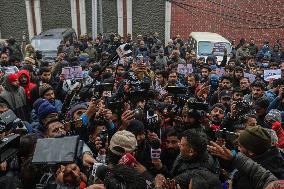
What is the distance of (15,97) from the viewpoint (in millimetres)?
6449

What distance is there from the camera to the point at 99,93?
6.01 meters

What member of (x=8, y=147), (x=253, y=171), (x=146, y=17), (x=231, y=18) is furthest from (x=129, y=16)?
(x=8, y=147)

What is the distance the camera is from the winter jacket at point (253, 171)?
9.93ft

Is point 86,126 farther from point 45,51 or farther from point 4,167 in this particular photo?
point 45,51

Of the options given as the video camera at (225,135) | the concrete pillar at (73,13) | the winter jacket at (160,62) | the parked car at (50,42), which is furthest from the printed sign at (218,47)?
the video camera at (225,135)

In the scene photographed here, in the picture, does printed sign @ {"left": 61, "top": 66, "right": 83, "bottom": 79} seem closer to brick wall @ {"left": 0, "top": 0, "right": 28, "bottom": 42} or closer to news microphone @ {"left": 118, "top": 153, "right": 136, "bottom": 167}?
news microphone @ {"left": 118, "top": 153, "right": 136, "bottom": 167}

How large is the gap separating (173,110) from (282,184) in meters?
3.20

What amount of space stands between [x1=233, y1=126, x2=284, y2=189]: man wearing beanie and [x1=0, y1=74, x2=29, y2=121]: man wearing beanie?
13.4ft

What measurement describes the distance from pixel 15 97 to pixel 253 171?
4.45 m

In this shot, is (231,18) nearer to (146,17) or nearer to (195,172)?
(146,17)

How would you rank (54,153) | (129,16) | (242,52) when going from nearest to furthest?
1. (54,153)
2. (242,52)
3. (129,16)

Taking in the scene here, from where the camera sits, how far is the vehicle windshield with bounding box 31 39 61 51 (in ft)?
55.9

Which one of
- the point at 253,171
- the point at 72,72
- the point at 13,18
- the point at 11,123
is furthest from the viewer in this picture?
the point at 13,18

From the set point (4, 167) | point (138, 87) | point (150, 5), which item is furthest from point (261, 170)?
point (150, 5)
